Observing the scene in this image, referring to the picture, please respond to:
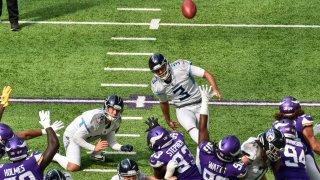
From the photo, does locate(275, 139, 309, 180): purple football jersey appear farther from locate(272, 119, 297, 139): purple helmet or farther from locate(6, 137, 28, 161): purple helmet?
locate(6, 137, 28, 161): purple helmet

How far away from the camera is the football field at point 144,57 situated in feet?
48.1

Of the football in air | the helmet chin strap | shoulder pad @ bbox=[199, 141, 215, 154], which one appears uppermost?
the football in air

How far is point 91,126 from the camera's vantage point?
43.5ft

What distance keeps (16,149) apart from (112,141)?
2.78 metres

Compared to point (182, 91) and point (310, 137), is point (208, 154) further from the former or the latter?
point (182, 91)

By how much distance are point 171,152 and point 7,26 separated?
25.4 feet

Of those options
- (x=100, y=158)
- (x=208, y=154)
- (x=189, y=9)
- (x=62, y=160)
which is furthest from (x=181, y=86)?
(x=189, y=9)

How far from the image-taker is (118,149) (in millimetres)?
13484

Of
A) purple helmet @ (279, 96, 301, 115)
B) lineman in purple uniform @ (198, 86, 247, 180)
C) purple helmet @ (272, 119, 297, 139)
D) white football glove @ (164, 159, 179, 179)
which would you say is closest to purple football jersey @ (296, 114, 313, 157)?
purple helmet @ (279, 96, 301, 115)

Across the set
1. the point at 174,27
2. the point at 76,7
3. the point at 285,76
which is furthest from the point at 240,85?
the point at 76,7

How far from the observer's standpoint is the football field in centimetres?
1467

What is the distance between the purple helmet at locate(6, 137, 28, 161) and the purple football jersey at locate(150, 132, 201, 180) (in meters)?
1.53

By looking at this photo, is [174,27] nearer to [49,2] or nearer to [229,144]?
[49,2]

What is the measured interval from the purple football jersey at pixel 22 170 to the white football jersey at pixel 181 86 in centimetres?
295
